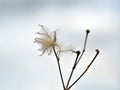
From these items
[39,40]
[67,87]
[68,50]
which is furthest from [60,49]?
[67,87]

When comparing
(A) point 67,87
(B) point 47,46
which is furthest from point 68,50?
(A) point 67,87

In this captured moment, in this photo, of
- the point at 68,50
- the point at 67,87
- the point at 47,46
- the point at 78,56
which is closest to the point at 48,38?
the point at 47,46

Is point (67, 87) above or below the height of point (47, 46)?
below

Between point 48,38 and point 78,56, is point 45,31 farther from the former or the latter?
point 78,56

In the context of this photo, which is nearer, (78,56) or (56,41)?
(78,56)

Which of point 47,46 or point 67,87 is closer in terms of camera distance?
point 67,87

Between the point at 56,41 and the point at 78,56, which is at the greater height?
the point at 56,41

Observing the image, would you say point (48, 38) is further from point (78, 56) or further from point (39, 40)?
point (78, 56)

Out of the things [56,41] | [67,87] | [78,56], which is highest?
[56,41]

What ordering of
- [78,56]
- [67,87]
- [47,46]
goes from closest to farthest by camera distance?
[67,87], [78,56], [47,46]

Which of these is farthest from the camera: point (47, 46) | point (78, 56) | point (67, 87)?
point (47, 46)
